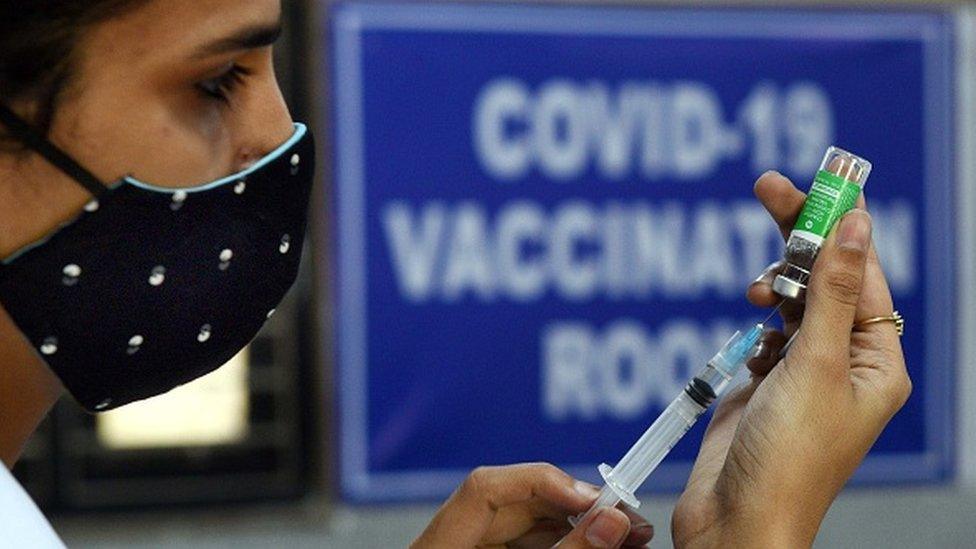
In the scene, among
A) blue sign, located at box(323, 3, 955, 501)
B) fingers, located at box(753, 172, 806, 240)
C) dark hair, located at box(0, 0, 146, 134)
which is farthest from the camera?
blue sign, located at box(323, 3, 955, 501)

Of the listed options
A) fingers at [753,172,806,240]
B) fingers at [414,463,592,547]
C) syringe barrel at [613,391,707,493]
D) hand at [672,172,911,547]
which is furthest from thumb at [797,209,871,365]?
fingers at [414,463,592,547]

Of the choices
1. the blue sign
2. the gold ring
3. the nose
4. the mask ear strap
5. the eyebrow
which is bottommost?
the blue sign

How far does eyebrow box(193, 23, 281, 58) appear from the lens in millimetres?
1395

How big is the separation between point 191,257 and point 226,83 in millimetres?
170

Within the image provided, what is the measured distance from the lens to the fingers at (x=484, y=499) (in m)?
1.69

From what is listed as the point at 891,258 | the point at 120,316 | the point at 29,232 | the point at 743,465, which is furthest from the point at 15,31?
the point at 891,258

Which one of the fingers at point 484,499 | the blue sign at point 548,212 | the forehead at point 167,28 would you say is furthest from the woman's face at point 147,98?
the blue sign at point 548,212

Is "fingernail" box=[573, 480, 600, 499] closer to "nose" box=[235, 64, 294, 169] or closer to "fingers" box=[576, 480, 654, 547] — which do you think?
"fingers" box=[576, 480, 654, 547]

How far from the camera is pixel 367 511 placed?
4.97 m

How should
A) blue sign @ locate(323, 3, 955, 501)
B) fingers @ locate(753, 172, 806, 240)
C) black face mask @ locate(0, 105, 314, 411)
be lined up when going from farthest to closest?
blue sign @ locate(323, 3, 955, 501) < fingers @ locate(753, 172, 806, 240) < black face mask @ locate(0, 105, 314, 411)

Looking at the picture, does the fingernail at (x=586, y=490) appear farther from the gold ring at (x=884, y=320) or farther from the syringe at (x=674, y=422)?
the gold ring at (x=884, y=320)

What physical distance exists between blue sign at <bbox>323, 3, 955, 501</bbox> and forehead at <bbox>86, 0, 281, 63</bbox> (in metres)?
3.46

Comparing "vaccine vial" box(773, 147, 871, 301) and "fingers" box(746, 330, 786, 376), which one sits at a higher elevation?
"vaccine vial" box(773, 147, 871, 301)

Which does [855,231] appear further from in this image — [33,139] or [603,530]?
[33,139]
